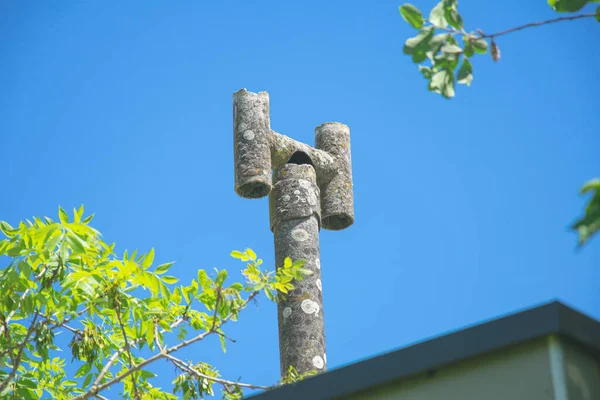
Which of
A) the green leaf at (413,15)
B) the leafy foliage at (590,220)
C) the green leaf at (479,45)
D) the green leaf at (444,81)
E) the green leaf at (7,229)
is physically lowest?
the leafy foliage at (590,220)

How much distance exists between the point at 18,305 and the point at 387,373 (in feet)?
14.9

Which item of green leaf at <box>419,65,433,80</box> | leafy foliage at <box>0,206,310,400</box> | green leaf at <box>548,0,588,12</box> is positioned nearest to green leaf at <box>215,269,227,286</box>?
leafy foliage at <box>0,206,310,400</box>

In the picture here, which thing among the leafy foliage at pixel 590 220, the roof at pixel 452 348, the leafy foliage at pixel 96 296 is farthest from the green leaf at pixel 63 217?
the leafy foliage at pixel 590 220

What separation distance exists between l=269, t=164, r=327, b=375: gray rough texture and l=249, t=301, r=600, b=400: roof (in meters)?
4.07

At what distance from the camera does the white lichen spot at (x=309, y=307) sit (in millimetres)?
9062

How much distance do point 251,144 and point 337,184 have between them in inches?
42.0

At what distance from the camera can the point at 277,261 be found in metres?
9.53

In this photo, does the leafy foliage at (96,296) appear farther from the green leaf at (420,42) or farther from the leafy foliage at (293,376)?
the green leaf at (420,42)

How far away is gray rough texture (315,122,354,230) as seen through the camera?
10352 millimetres

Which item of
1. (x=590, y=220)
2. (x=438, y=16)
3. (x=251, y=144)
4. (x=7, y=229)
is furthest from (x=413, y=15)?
(x=251, y=144)

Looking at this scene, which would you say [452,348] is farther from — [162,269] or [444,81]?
[162,269]

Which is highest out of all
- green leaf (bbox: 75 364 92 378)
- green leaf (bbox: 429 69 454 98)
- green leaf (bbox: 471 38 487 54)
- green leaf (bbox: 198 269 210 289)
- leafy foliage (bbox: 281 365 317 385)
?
green leaf (bbox: 198 269 210 289)

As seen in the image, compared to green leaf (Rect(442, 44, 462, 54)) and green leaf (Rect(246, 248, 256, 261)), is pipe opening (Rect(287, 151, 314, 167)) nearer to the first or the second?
green leaf (Rect(246, 248, 256, 261))

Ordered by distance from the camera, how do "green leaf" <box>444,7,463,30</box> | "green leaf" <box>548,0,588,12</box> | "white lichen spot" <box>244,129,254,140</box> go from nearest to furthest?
"green leaf" <box>548,0,588,12</box> → "green leaf" <box>444,7,463,30</box> → "white lichen spot" <box>244,129,254,140</box>
